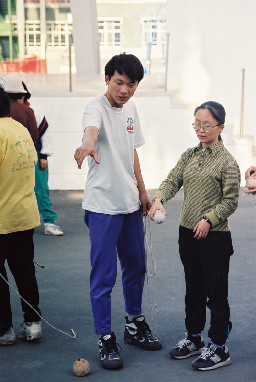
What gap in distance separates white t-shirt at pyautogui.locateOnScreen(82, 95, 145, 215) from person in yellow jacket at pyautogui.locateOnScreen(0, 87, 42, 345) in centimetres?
41

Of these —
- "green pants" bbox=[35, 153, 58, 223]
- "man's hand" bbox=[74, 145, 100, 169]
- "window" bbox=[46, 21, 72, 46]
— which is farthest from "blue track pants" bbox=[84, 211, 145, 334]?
"window" bbox=[46, 21, 72, 46]

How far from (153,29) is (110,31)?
10.8ft

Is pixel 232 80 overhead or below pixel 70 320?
overhead

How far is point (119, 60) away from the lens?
156 inches

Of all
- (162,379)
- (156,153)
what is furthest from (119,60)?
(156,153)

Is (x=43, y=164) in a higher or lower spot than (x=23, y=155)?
lower

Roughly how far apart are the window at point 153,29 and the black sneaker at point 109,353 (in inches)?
1463

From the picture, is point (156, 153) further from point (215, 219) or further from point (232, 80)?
point (215, 219)

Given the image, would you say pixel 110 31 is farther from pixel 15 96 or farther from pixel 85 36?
pixel 15 96

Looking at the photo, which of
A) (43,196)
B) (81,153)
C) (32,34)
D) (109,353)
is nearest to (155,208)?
(81,153)

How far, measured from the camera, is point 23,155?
424 cm

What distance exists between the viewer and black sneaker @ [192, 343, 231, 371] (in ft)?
13.0

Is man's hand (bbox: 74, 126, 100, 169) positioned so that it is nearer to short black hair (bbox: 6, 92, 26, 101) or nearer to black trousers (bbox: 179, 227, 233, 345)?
black trousers (bbox: 179, 227, 233, 345)

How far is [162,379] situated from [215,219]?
882 mm
